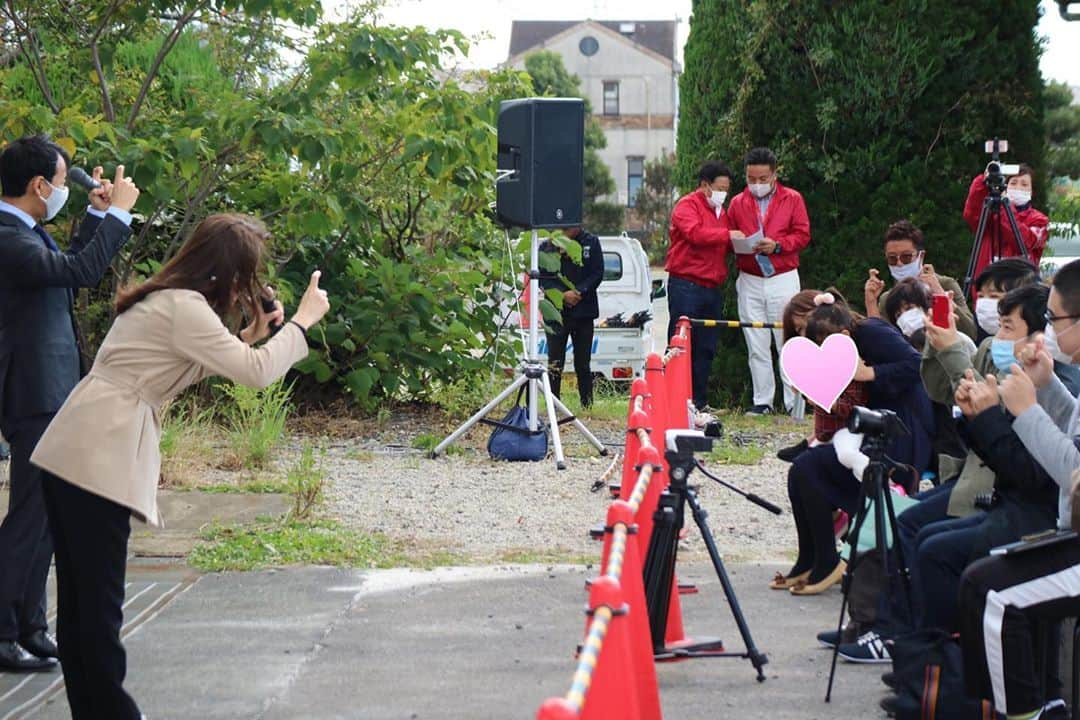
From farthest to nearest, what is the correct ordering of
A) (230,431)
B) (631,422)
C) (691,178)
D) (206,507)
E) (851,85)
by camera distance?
(691,178), (851,85), (230,431), (206,507), (631,422)

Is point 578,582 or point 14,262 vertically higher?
point 14,262

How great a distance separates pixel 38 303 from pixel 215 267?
4.58 ft

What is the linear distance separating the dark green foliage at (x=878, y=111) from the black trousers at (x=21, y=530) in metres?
9.21

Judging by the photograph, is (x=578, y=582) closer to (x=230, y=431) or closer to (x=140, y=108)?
(x=230, y=431)

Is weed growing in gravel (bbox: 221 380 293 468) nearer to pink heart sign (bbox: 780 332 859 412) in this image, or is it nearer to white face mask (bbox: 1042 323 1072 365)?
pink heart sign (bbox: 780 332 859 412)

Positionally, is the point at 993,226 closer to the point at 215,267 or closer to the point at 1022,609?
the point at 1022,609

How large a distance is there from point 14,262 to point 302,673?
199cm

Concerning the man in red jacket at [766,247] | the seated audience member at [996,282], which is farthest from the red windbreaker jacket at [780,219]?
the seated audience member at [996,282]

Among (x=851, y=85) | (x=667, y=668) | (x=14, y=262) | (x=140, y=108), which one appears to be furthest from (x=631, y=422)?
(x=851, y=85)

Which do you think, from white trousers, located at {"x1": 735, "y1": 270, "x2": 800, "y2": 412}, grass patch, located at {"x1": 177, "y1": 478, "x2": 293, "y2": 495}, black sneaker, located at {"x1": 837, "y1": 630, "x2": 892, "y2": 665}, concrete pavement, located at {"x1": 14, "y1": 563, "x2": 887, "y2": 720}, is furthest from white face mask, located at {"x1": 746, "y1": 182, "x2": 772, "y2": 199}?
black sneaker, located at {"x1": 837, "y1": 630, "x2": 892, "y2": 665}

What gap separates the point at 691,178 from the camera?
A: 1527cm

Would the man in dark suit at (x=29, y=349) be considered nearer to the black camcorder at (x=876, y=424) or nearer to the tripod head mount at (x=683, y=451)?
the tripod head mount at (x=683, y=451)

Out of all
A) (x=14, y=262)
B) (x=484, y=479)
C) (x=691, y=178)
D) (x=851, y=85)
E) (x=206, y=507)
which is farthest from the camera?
(x=691, y=178)

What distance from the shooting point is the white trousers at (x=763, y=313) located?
1322 centimetres
